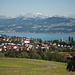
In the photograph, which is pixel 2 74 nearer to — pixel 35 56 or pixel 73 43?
pixel 35 56

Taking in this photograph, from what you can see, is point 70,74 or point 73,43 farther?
point 73,43

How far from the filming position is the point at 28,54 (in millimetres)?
40156

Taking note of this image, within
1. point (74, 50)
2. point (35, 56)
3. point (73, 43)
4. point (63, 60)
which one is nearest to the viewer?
point (63, 60)

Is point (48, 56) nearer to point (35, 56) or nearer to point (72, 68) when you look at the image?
point (35, 56)

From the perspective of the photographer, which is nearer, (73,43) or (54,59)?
(54,59)

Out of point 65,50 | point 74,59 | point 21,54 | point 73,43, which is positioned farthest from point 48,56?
point 73,43

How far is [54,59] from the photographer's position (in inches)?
1463

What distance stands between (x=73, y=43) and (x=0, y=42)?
2330 cm

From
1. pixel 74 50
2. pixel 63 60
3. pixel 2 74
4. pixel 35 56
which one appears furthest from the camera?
pixel 74 50

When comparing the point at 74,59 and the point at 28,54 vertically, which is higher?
the point at 74,59

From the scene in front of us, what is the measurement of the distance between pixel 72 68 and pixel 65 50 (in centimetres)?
4258

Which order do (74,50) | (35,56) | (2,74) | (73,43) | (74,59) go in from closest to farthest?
(74,59), (2,74), (35,56), (74,50), (73,43)

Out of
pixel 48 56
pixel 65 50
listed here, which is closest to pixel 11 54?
pixel 48 56

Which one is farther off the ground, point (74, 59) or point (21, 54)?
point (74, 59)
